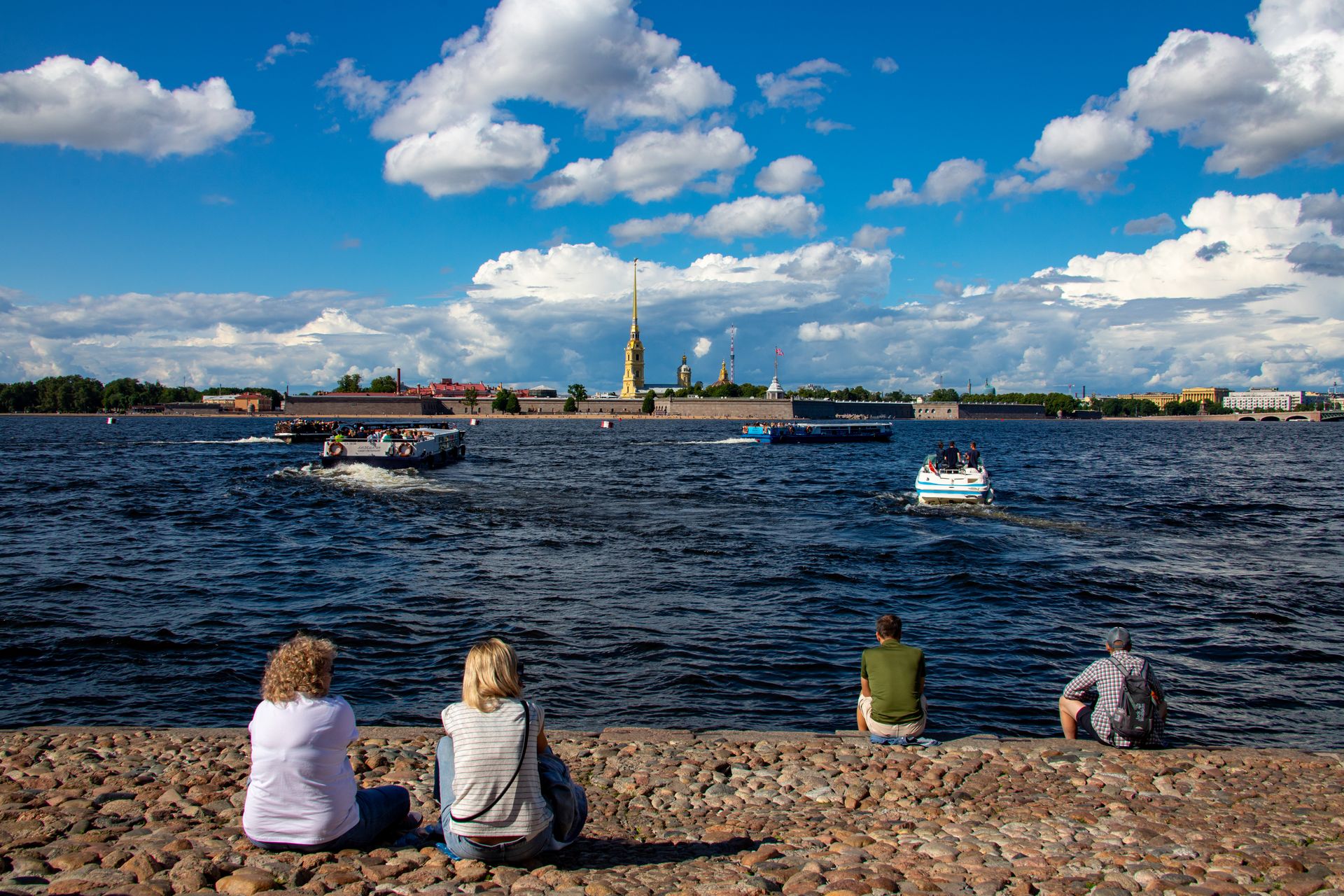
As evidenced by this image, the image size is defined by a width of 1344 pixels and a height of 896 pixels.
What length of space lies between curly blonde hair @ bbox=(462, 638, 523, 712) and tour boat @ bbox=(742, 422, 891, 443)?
8469cm

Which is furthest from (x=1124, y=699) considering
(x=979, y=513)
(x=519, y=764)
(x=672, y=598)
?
(x=979, y=513)

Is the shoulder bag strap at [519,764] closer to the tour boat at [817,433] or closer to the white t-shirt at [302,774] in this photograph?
the white t-shirt at [302,774]

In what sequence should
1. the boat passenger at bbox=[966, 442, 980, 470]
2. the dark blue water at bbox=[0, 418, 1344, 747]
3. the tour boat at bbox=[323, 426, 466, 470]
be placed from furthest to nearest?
1. the tour boat at bbox=[323, 426, 466, 470]
2. the boat passenger at bbox=[966, 442, 980, 470]
3. the dark blue water at bbox=[0, 418, 1344, 747]

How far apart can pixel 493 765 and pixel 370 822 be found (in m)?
1.01

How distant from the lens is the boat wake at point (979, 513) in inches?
1031

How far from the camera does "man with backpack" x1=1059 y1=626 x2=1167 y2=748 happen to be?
757 cm

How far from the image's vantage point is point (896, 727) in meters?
7.58

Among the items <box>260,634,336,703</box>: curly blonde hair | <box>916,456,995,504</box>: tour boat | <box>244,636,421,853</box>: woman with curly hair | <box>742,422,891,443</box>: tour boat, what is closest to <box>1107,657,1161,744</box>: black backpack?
<box>244,636,421,853</box>: woman with curly hair

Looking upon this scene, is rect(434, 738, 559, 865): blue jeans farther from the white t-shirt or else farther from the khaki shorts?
the khaki shorts

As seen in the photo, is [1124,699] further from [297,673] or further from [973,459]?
[973,459]

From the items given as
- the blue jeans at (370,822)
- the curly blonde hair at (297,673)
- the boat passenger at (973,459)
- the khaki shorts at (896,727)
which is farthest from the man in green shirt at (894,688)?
the boat passenger at (973,459)

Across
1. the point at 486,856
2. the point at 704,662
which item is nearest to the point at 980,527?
the point at 704,662

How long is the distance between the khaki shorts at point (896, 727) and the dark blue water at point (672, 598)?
205cm

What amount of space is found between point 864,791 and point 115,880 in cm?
453
